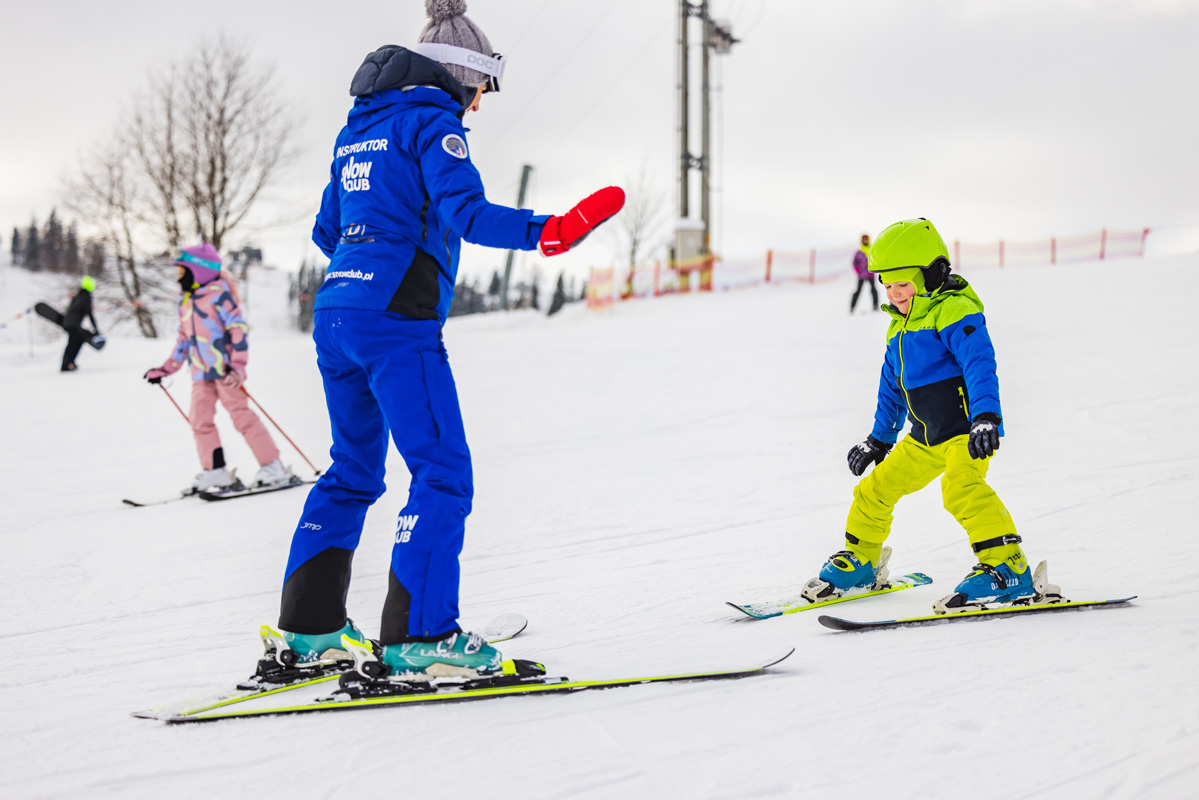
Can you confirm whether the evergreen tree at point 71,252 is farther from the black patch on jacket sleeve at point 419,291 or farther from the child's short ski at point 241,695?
the black patch on jacket sleeve at point 419,291

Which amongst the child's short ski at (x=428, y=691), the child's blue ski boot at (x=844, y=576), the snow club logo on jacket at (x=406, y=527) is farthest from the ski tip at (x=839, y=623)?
the snow club logo on jacket at (x=406, y=527)

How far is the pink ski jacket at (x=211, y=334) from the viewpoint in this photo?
20.6ft

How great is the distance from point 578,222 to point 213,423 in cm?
517

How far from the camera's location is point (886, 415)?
3.45 meters

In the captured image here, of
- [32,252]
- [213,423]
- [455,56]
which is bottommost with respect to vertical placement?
[213,423]

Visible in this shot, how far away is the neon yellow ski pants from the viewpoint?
10.1ft

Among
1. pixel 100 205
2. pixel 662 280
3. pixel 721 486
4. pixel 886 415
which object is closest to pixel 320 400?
pixel 721 486

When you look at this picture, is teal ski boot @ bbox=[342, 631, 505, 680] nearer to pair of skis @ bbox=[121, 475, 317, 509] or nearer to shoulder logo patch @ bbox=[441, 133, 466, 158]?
shoulder logo patch @ bbox=[441, 133, 466, 158]

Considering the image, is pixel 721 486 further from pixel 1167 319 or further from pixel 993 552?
Result: pixel 1167 319

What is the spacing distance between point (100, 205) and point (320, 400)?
19.7 metres

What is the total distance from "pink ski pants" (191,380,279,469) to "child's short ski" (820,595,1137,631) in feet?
16.0

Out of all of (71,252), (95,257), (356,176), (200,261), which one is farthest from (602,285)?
(356,176)

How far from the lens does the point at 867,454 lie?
3.42 metres

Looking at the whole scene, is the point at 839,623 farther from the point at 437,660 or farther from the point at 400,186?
the point at 400,186
